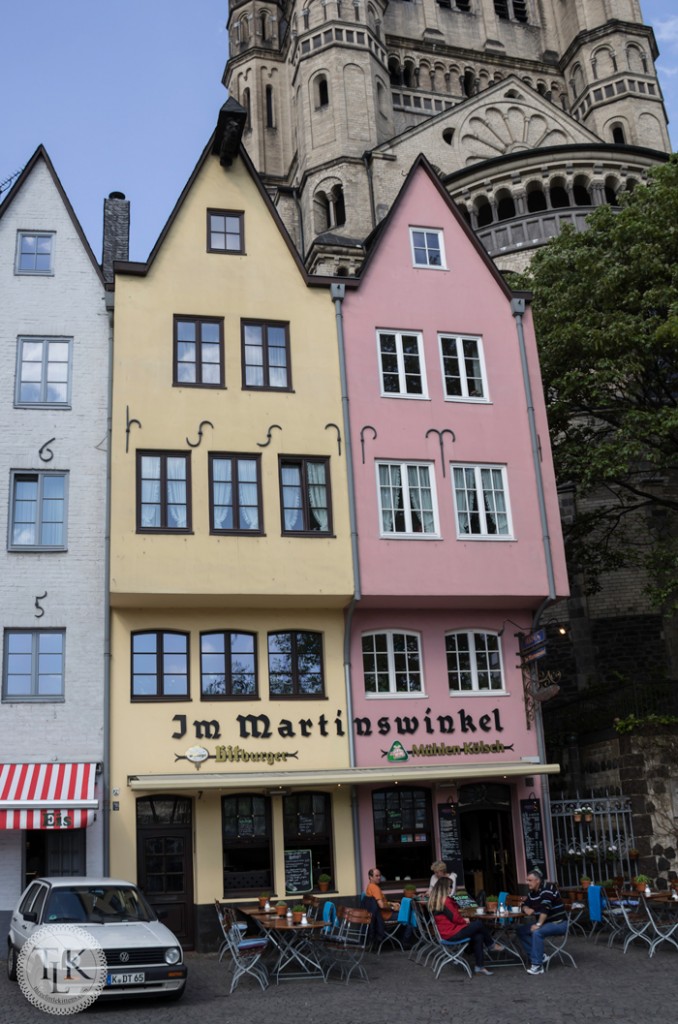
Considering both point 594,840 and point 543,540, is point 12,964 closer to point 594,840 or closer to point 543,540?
point 594,840

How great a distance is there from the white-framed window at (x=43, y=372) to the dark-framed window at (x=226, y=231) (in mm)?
4013

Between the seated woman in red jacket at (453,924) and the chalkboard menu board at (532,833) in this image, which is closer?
the seated woman in red jacket at (453,924)

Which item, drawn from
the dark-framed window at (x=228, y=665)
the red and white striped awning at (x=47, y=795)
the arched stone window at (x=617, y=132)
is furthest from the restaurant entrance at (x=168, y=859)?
the arched stone window at (x=617, y=132)

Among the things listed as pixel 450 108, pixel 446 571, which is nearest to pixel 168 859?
pixel 446 571

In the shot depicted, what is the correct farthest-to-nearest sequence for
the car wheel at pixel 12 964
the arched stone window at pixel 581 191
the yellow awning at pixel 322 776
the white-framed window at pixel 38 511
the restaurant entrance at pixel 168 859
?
the arched stone window at pixel 581 191 → the white-framed window at pixel 38 511 → the restaurant entrance at pixel 168 859 → the yellow awning at pixel 322 776 → the car wheel at pixel 12 964

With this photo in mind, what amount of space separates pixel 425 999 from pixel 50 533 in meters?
11.6

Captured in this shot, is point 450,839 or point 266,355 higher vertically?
point 266,355

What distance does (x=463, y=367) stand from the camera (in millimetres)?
24516

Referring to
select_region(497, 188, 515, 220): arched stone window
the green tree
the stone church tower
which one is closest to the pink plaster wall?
the green tree

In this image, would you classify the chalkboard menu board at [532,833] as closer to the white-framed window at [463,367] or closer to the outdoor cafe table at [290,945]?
the outdoor cafe table at [290,945]

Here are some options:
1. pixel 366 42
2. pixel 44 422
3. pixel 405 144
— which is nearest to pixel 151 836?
pixel 44 422

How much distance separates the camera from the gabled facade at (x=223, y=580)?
67.3ft

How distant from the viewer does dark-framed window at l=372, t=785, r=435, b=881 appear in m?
21.7

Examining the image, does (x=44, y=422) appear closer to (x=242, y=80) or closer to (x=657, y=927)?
(x=657, y=927)
